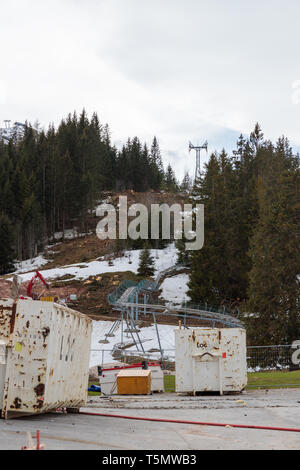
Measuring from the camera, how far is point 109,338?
41.6m

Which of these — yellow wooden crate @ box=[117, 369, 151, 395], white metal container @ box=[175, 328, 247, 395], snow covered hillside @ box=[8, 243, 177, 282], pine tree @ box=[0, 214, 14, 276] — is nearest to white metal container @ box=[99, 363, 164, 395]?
yellow wooden crate @ box=[117, 369, 151, 395]

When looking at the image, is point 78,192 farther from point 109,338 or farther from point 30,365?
point 30,365

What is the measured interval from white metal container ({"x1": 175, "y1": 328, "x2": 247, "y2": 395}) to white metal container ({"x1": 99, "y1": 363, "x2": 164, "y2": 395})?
2788 mm

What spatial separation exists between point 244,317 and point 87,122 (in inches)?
3455

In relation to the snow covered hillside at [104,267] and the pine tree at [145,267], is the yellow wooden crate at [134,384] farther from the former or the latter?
the snow covered hillside at [104,267]

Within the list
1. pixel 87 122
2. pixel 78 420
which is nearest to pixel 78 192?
pixel 87 122

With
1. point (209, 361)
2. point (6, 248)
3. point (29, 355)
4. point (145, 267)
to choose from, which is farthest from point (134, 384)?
point (6, 248)

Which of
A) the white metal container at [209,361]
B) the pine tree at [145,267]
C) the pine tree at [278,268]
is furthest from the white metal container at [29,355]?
the pine tree at [145,267]

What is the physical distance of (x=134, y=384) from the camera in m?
17.9

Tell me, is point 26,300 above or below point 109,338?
above

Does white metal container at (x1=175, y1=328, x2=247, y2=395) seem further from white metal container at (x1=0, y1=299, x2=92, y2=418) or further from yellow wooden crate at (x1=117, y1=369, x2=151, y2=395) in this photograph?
white metal container at (x1=0, y1=299, x2=92, y2=418)

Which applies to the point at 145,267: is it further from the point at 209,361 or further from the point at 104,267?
the point at 209,361

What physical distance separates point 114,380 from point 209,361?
4.16 metres

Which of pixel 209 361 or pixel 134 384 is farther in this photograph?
pixel 134 384
